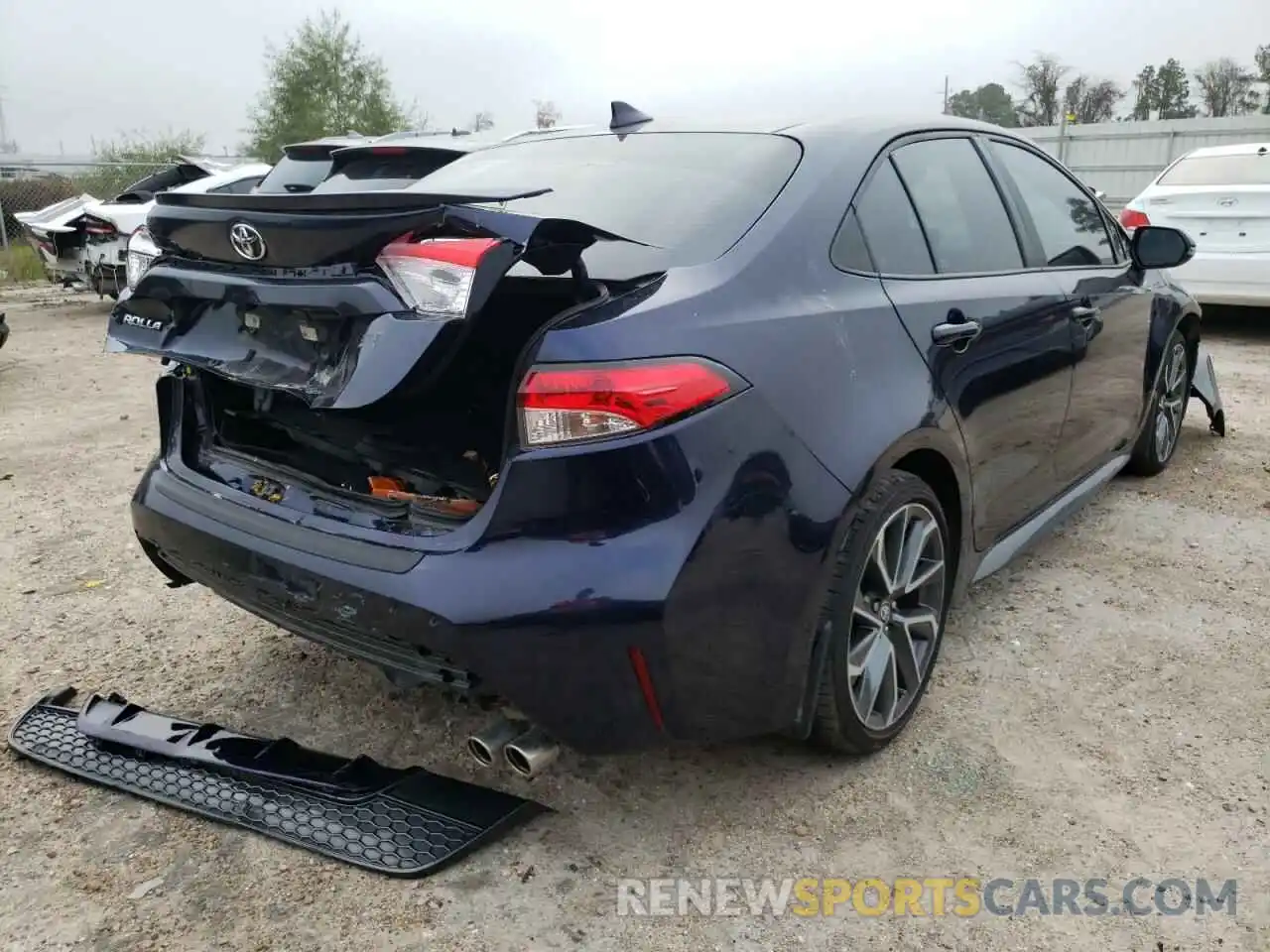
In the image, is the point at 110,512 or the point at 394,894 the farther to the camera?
the point at 110,512

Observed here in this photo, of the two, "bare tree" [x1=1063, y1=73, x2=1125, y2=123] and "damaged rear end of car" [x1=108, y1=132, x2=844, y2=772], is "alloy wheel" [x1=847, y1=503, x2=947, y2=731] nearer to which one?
"damaged rear end of car" [x1=108, y1=132, x2=844, y2=772]

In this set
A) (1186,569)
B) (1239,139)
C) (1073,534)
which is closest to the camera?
(1186,569)

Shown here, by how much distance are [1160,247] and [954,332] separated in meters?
1.90

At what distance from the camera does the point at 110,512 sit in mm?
4629

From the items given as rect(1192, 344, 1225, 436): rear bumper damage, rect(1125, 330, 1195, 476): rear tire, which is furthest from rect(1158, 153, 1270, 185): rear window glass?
rect(1125, 330, 1195, 476): rear tire

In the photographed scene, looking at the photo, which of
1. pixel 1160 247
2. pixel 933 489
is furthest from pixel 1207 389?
pixel 933 489

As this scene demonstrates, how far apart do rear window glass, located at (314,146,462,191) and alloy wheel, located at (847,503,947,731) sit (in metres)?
2.11

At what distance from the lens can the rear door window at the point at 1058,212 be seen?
11.5 feet

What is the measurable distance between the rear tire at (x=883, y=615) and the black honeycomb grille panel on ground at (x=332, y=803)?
0.79 meters

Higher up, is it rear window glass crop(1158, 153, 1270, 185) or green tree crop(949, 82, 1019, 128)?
green tree crop(949, 82, 1019, 128)

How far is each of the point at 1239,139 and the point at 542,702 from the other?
2049cm

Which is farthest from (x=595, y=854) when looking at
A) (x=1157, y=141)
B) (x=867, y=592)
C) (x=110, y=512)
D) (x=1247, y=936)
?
(x=1157, y=141)

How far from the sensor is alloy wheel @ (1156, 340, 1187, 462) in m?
4.79

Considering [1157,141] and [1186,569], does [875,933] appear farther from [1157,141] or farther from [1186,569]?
[1157,141]
